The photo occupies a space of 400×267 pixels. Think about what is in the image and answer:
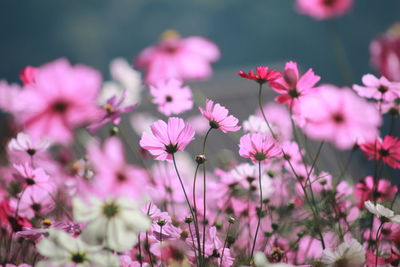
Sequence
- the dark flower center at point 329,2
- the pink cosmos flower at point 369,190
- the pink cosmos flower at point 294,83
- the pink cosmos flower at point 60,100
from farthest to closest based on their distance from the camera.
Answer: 1. the dark flower center at point 329,2
2. the pink cosmos flower at point 369,190
3. the pink cosmos flower at point 294,83
4. the pink cosmos flower at point 60,100

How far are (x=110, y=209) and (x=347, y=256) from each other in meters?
0.20

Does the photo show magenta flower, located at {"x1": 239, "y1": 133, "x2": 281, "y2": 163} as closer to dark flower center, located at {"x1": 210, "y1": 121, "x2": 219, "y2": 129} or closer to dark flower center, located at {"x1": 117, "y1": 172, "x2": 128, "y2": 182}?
dark flower center, located at {"x1": 210, "y1": 121, "x2": 219, "y2": 129}

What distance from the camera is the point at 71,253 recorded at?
1.04 ft

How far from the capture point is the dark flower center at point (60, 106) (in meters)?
0.22

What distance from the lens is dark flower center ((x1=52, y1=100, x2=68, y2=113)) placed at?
0.73 ft

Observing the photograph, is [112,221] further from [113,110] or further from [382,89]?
[382,89]

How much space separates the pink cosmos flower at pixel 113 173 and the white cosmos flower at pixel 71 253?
45mm

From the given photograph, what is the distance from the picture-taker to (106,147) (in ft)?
0.87

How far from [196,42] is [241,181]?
27 cm

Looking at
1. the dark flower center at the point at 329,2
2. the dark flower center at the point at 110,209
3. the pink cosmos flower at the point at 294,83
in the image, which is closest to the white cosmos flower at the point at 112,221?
the dark flower center at the point at 110,209

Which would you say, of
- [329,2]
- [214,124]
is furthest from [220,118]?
[329,2]

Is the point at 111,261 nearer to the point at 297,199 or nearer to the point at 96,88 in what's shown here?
the point at 96,88

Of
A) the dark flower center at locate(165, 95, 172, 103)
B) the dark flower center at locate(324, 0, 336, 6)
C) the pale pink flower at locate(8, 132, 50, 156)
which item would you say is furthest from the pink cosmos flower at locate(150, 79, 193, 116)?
the dark flower center at locate(324, 0, 336, 6)

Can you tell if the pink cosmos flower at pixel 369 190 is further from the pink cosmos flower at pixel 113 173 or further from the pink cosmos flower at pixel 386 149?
the pink cosmos flower at pixel 113 173
